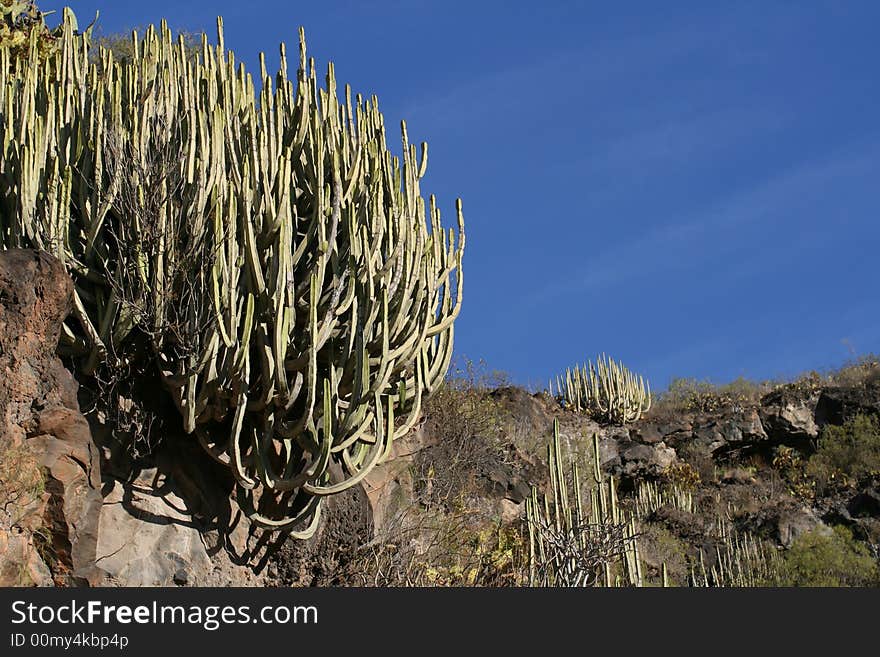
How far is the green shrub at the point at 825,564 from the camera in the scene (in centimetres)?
1414

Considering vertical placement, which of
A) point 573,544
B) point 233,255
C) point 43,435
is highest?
point 233,255

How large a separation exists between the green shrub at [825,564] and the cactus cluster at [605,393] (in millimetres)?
4160

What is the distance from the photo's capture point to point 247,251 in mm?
6766

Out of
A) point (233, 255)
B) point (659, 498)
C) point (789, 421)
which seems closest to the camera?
point (233, 255)

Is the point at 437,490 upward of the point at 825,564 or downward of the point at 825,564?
upward

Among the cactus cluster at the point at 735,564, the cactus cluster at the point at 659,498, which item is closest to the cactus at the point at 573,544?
the cactus cluster at the point at 735,564

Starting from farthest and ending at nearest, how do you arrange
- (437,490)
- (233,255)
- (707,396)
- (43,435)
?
(707,396), (437,490), (233,255), (43,435)

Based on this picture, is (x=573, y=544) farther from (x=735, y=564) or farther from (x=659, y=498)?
(x=659, y=498)

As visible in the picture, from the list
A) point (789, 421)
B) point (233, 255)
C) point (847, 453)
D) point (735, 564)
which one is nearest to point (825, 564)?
point (735, 564)

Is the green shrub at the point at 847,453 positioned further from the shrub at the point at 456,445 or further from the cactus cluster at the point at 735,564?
the shrub at the point at 456,445

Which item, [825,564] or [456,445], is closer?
[456,445]

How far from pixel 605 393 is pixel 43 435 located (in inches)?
528

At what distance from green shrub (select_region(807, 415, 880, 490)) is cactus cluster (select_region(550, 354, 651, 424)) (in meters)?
3.19

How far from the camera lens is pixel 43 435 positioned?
6.43 meters
